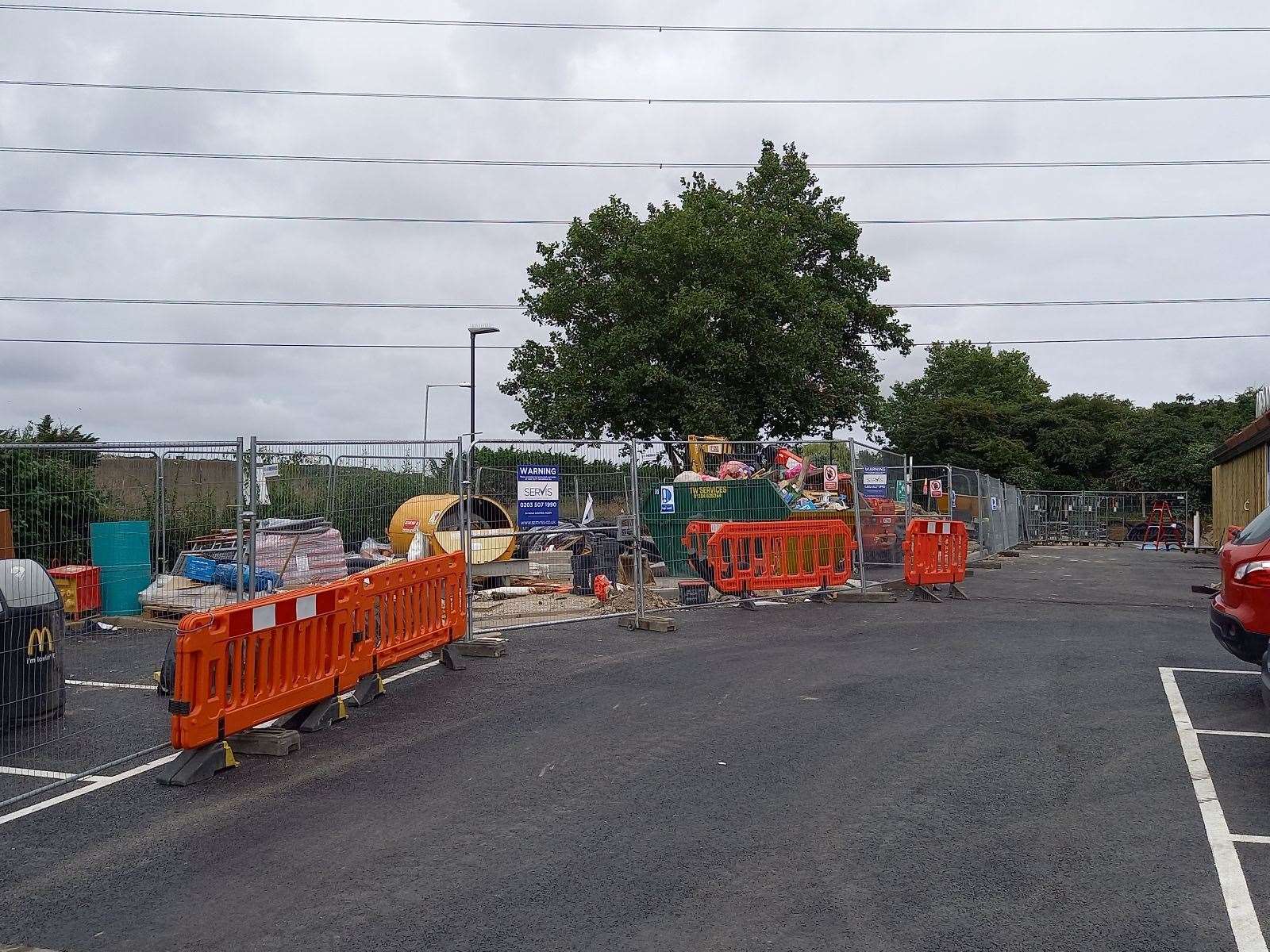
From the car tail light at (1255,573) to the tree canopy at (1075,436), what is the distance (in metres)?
44.0

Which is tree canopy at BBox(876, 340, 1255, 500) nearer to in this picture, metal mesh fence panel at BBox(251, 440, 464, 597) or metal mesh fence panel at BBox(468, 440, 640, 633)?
metal mesh fence panel at BBox(468, 440, 640, 633)

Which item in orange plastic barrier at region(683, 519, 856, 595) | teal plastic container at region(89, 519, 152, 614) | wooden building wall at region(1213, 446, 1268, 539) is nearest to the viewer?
teal plastic container at region(89, 519, 152, 614)

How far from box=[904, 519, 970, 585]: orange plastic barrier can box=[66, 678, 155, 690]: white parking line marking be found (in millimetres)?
10986

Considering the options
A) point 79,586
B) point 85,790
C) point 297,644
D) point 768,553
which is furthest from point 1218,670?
point 79,586

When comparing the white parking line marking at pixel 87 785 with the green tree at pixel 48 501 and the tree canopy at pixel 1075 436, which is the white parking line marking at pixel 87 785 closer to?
the green tree at pixel 48 501

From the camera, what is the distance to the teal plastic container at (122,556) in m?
8.05

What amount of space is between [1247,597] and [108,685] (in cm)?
1001

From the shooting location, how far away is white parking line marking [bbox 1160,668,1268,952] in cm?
404

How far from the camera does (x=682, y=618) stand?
13531 millimetres

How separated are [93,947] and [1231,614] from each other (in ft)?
26.7

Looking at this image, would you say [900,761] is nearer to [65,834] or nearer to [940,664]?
[940,664]

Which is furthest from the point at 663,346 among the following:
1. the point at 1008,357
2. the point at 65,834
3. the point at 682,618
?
the point at 1008,357

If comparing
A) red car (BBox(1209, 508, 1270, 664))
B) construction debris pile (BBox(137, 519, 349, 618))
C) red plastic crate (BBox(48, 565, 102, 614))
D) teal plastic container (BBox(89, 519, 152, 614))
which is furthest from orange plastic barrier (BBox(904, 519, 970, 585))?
red plastic crate (BBox(48, 565, 102, 614))

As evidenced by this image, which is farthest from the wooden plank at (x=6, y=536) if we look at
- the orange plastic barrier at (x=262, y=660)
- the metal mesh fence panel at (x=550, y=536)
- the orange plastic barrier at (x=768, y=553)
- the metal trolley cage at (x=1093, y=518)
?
the metal trolley cage at (x=1093, y=518)
